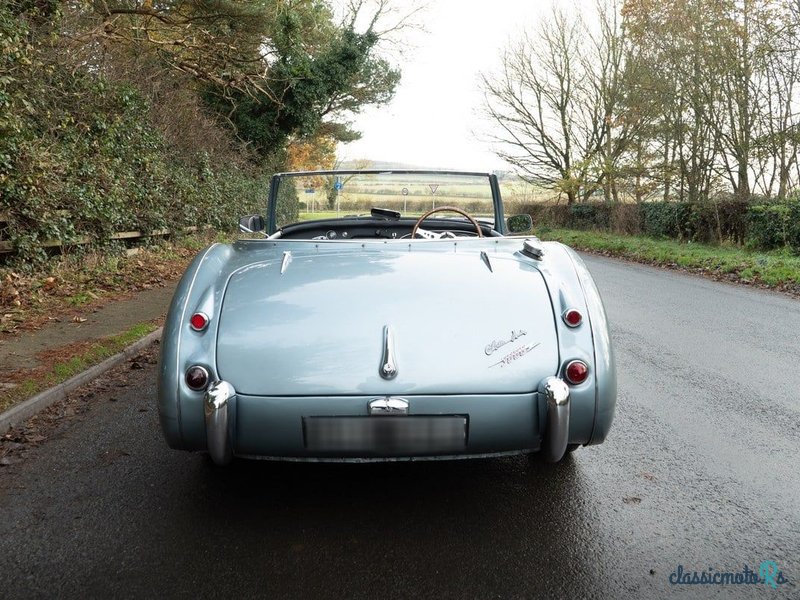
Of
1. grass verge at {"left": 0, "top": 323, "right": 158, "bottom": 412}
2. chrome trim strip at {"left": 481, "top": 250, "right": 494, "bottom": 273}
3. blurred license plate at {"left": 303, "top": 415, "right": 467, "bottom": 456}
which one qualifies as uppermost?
chrome trim strip at {"left": 481, "top": 250, "right": 494, "bottom": 273}

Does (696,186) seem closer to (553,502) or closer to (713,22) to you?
(713,22)

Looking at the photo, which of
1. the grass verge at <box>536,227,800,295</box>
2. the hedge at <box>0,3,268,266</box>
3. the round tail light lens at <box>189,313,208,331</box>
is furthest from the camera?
the grass verge at <box>536,227,800,295</box>

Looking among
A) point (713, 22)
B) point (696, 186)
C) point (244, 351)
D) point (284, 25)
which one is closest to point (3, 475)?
point (244, 351)

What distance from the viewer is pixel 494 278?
10.5 feet

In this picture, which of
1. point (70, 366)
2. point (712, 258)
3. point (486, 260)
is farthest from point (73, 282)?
point (712, 258)

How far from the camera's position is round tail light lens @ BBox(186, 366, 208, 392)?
9.21 feet

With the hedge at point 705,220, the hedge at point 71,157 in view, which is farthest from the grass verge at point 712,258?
the hedge at point 71,157

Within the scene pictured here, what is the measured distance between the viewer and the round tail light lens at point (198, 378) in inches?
110

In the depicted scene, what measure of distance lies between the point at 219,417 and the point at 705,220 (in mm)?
18745

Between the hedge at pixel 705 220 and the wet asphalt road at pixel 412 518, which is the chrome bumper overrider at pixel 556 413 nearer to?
the wet asphalt road at pixel 412 518

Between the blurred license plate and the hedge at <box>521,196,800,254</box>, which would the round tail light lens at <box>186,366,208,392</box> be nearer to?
the blurred license plate

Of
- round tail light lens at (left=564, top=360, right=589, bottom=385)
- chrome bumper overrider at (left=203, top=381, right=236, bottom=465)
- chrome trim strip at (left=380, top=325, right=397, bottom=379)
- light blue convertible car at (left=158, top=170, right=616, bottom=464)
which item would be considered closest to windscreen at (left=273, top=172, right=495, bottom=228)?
light blue convertible car at (left=158, top=170, right=616, bottom=464)

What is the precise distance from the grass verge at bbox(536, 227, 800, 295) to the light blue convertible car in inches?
369

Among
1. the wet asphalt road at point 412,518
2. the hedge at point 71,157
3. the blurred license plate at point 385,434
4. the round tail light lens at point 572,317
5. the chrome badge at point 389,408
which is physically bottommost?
the wet asphalt road at point 412,518
